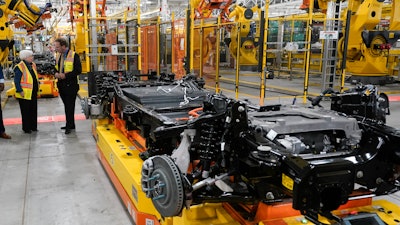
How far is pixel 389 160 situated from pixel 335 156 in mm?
391

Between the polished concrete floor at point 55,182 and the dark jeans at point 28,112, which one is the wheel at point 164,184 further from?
the dark jeans at point 28,112

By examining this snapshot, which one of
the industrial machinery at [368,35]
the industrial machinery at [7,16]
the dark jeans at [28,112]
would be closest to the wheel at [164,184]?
the dark jeans at [28,112]

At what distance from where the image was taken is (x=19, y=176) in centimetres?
512

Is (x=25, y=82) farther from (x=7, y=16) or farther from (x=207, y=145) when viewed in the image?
(x=207, y=145)

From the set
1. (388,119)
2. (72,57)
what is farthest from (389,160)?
(388,119)

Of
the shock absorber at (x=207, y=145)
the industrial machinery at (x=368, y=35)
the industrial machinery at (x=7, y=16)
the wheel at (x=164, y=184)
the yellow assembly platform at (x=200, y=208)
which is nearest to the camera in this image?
the wheel at (x=164, y=184)

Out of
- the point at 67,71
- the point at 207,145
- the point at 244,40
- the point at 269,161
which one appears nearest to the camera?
the point at 269,161

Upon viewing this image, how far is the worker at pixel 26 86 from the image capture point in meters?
7.17

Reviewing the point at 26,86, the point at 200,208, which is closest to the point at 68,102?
the point at 26,86

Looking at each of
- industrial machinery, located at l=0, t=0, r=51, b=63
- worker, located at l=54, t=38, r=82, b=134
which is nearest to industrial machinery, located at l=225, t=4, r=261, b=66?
industrial machinery, located at l=0, t=0, r=51, b=63

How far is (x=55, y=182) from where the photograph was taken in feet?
16.2

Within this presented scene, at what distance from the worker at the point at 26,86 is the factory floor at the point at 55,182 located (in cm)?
35

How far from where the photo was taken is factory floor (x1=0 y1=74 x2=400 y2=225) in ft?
13.0

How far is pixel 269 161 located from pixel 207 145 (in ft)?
1.75
